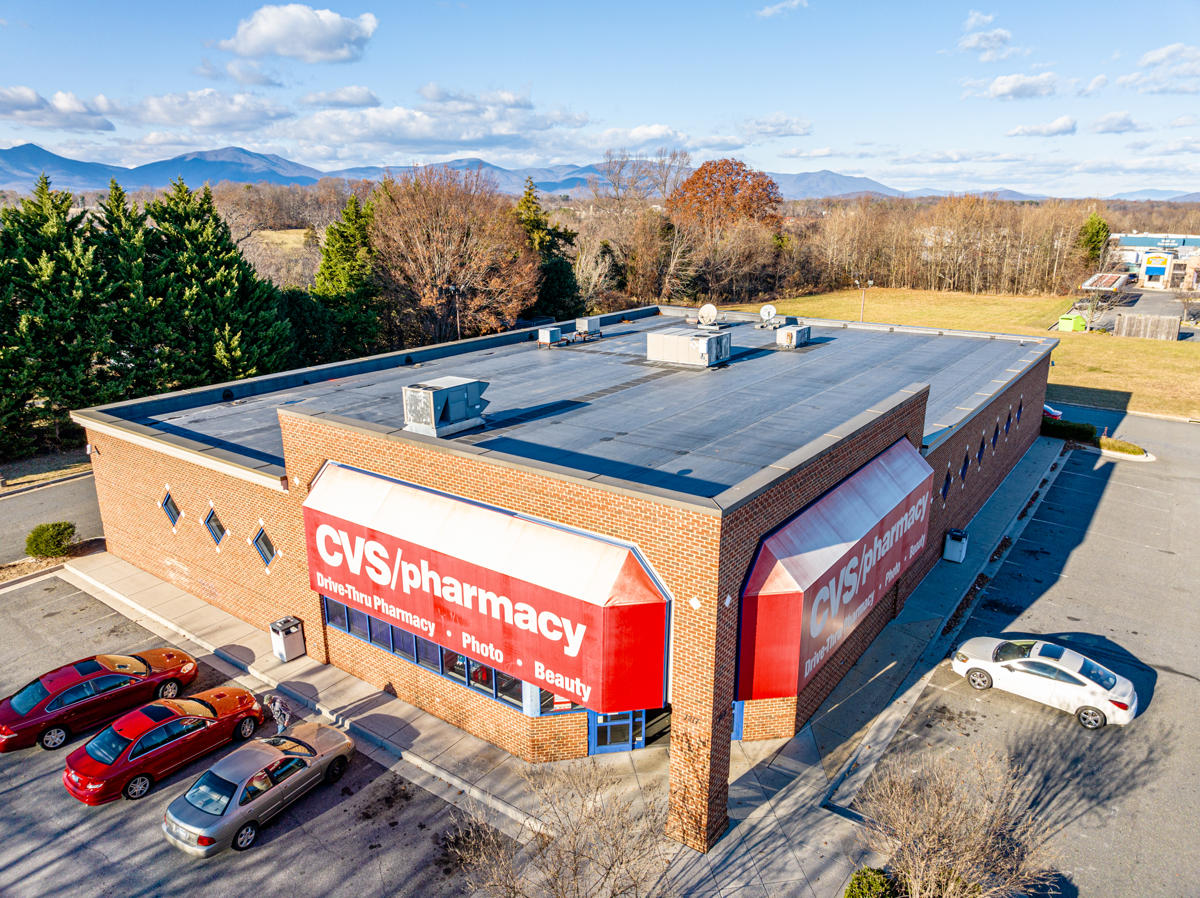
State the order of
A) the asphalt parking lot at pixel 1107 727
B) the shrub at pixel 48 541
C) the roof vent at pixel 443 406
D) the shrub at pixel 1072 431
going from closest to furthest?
1. the asphalt parking lot at pixel 1107 727
2. the roof vent at pixel 443 406
3. the shrub at pixel 48 541
4. the shrub at pixel 1072 431

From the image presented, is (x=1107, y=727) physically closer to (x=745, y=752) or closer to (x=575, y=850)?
(x=745, y=752)


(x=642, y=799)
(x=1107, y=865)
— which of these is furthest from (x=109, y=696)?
(x=1107, y=865)

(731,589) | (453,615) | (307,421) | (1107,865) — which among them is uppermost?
(307,421)

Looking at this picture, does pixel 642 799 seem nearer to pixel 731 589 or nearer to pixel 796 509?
pixel 731 589

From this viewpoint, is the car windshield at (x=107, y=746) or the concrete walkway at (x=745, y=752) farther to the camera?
the car windshield at (x=107, y=746)

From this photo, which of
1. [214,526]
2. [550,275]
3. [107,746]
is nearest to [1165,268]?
[550,275]

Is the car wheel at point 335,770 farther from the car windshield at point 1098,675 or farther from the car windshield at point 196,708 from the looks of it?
the car windshield at point 1098,675

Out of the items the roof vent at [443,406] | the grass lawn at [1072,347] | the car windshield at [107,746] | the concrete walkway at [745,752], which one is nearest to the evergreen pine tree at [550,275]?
the grass lawn at [1072,347]
